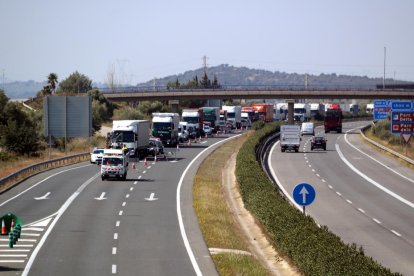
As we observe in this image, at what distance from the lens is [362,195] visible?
170 feet

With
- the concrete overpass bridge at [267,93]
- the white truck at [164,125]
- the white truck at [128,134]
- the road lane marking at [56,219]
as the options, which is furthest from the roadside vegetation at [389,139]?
the road lane marking at [56,219]

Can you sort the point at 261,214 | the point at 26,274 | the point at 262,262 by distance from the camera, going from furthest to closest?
the point at 261,214
the point at 262,262
the point at 26,274

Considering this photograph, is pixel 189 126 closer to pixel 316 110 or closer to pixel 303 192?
pixel 316 110

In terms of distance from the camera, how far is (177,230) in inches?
1423

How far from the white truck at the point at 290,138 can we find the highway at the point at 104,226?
26.8 m

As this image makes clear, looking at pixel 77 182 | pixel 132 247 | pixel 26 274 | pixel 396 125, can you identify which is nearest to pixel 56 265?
pixel 26 274

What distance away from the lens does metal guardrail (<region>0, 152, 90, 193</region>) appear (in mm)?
53125

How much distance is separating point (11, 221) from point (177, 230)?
10226mm

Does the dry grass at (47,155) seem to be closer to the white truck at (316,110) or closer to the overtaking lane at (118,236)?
the overtaking lane at (118,236)

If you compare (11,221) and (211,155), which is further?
(211,155)

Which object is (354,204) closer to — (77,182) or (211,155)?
(77,182)

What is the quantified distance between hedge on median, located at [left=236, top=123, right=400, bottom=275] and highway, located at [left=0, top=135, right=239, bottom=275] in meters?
2.81

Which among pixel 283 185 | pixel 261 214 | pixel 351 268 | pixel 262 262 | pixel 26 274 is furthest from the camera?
pixel 283 185

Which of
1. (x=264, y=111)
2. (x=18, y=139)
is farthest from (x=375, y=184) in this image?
(x=264, y=111)
